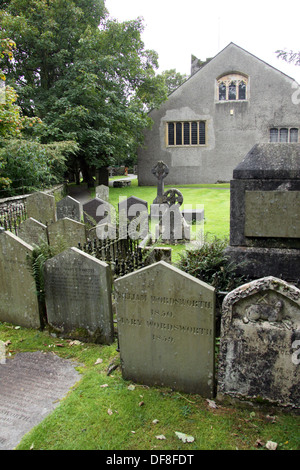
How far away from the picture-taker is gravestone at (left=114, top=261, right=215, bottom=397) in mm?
3582

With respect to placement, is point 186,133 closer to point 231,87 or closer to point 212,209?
point 231,87

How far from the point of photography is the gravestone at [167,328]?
358 cm

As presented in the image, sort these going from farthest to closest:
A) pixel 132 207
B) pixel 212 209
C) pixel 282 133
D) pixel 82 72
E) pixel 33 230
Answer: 1. pixel 282 133
2. pixel 82 72
3. pixel 212 209
4. pixel 132 207
5. pixel 33 230

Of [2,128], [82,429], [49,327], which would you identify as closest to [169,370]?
[82,429]

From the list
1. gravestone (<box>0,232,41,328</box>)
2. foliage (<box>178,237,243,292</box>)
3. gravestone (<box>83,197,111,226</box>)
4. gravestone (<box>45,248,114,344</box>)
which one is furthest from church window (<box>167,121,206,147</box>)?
gravestone (<box>45,248,114,344</box>)

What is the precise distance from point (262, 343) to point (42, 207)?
8.56 metres

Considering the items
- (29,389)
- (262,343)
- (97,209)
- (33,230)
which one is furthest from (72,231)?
(262,343)

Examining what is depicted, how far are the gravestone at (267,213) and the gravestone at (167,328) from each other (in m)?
1.92

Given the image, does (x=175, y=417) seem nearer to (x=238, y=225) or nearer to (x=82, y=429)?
(x=82, y=429)

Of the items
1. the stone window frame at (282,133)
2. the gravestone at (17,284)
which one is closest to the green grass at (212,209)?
the gravestone at (17,284)

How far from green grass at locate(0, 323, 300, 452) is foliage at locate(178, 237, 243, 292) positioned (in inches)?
71.1

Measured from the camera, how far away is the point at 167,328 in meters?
3.76

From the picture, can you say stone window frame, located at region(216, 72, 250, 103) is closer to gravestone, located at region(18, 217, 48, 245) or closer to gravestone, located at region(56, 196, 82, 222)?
gravestone, located at region(56, 196, 82, 222)

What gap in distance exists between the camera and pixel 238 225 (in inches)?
221
